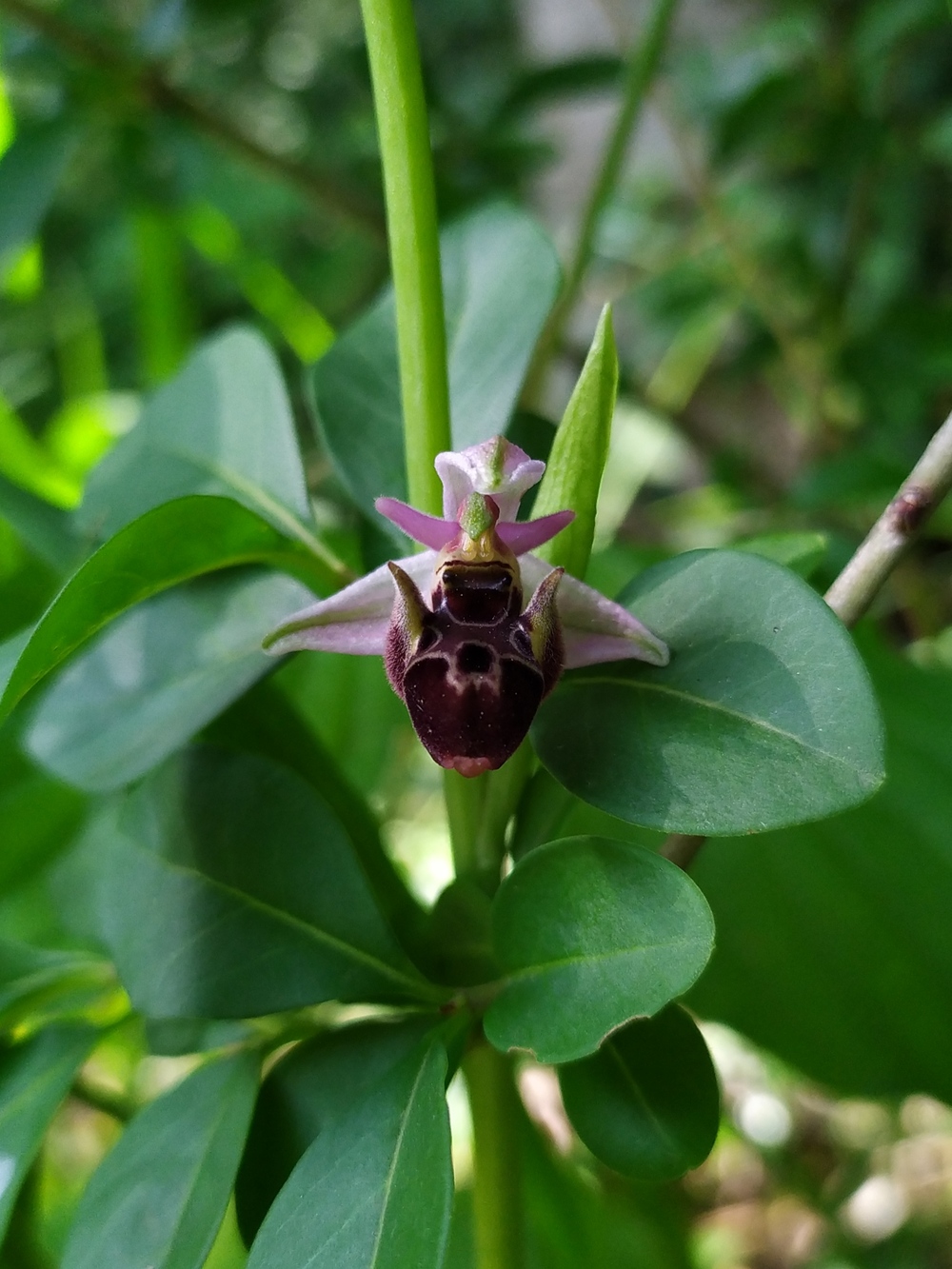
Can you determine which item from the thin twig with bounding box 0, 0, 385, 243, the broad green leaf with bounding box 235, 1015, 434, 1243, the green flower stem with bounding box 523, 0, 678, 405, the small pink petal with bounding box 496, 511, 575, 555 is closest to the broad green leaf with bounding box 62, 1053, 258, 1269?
the broad green leaf with bounding box 235, 1015, 434, 1243

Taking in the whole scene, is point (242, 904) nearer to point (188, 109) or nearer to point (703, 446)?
point (188, 109)

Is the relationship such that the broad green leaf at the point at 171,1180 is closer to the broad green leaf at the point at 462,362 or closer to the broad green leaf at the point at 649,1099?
the broad green leaf at the point at 649,1099

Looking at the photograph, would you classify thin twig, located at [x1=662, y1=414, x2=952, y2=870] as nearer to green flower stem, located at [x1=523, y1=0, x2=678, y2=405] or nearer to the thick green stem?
the thick green stem

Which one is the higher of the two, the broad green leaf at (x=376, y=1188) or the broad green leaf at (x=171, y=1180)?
the broad green leaf at (x=376, y=1188)

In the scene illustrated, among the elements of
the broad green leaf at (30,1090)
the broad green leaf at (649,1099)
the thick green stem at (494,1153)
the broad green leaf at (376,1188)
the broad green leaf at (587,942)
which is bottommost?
the thick green stem at (494,1153)

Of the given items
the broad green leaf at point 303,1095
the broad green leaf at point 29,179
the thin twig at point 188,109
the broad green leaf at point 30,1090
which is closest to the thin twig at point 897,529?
the broad green leaf at point 303,1095

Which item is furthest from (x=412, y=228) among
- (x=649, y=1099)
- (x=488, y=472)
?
(x=649, y=1099)

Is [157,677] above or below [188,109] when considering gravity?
below
